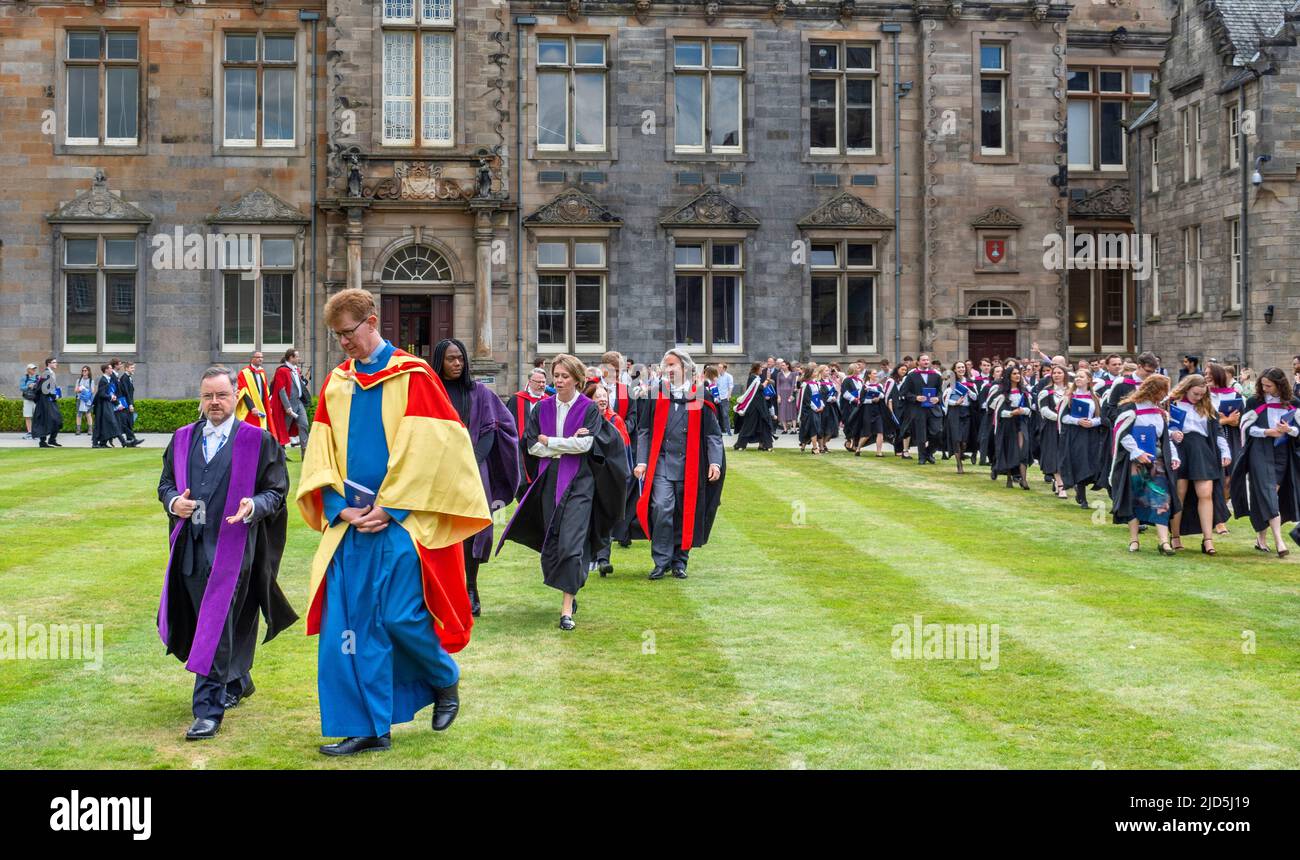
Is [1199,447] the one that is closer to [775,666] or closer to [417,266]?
[775,666]

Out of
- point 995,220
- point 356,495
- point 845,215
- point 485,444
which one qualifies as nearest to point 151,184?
point 845,215

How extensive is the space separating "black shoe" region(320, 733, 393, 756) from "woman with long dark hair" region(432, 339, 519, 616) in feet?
12.3

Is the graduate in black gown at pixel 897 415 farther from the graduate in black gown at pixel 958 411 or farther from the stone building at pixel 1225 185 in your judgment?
the stone building at pixel 1225 185

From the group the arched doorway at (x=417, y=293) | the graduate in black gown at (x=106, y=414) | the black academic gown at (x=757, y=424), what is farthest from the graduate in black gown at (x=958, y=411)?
the graduate in black gown at (x=106, y=414)

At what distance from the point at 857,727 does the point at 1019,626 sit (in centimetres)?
348

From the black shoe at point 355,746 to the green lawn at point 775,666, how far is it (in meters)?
0.10

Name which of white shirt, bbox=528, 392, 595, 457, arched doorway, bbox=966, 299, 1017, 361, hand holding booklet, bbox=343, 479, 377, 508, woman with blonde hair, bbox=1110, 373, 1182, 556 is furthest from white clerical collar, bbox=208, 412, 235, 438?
arched doorway, bbox=966, 299, 1017, 361

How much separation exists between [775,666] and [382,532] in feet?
10.5

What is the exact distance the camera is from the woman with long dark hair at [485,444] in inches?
A: 449

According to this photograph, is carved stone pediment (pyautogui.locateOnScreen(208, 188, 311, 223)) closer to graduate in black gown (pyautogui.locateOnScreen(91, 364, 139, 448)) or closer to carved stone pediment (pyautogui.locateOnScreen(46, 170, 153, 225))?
carved stone pediment (pyautogui.locateOnScreen(46, 170, 153, 225))

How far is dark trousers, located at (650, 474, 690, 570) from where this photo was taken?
1362 cm

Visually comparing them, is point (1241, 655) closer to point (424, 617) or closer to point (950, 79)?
point (424, 617)

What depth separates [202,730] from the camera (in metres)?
7.73

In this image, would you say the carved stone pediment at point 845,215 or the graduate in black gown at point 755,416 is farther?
the carved stone pediment at point 845,215
